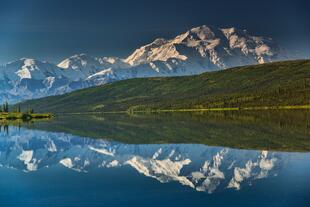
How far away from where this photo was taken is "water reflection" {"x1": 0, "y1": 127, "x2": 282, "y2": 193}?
51719mm

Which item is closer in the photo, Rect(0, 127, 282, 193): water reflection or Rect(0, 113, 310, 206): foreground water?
Rect(0, 113, 310, 206): foreground water

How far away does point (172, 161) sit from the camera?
6831 centimetres

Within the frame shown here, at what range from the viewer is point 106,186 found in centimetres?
4925

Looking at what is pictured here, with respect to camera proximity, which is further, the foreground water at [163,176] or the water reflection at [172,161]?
the water reflection at [172,161]

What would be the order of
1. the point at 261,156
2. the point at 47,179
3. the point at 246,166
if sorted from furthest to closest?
the point at 261,156 < the point at 246,166 < the point at 47,179

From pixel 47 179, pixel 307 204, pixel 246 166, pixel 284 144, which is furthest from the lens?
pixel 284 144

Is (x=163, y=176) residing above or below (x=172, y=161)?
above

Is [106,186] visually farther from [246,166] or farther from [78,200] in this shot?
[246,166]

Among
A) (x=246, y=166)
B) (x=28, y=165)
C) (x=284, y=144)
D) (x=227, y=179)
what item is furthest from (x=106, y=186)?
(x=284, y=144)

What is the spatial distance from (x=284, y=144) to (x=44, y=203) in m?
50.7

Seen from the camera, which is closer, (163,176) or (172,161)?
(163,176)

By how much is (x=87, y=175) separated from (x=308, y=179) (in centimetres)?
2352

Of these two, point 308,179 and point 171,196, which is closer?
point 171,196

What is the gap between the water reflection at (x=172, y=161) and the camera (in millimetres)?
51719
